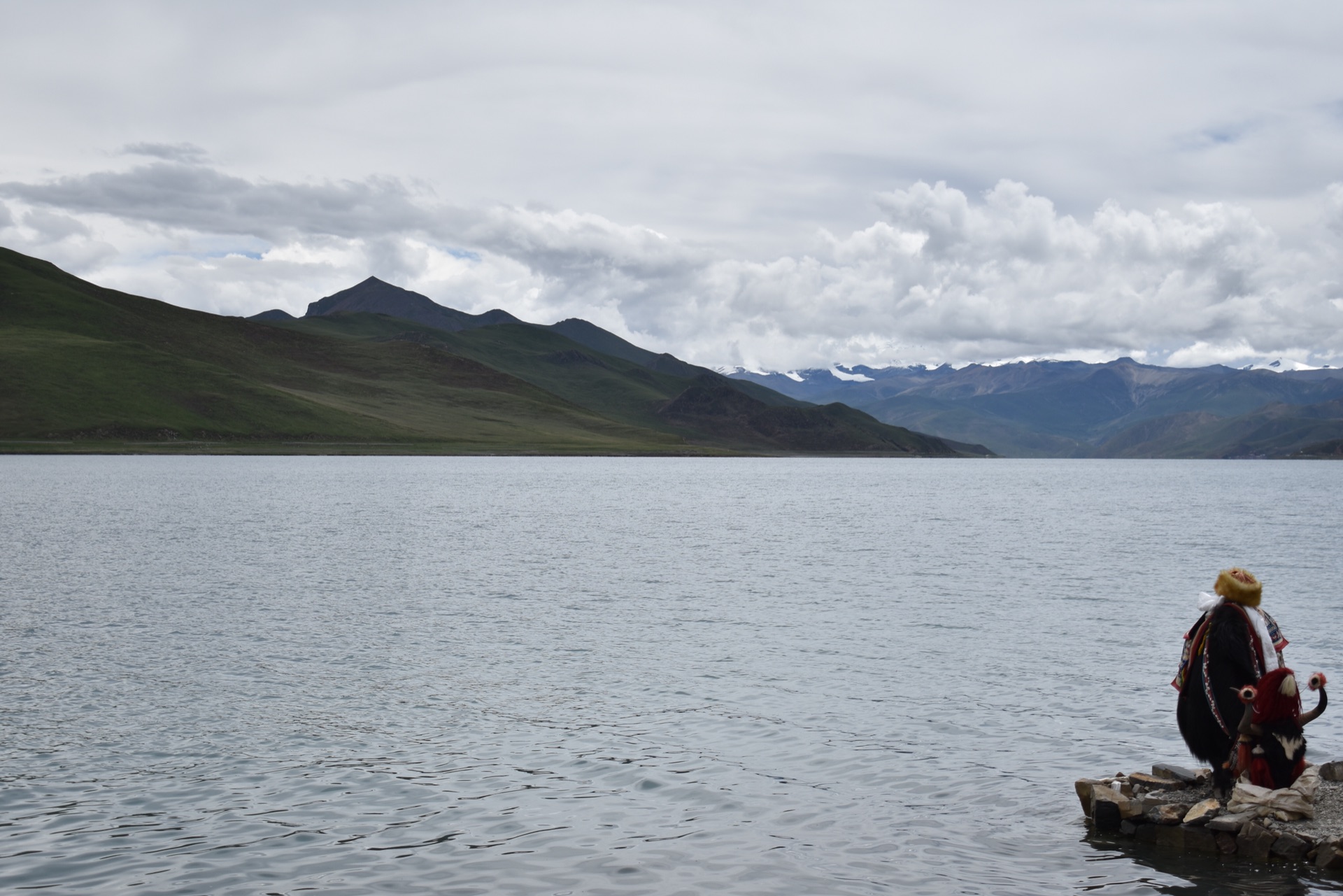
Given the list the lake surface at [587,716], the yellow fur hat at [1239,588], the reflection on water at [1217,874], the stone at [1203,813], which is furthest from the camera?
the stone at [1203,813]

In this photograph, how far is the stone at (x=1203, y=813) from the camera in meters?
16.8

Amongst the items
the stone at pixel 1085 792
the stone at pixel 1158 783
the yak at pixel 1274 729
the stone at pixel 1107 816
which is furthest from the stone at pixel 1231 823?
the stone at pixel 1085 792

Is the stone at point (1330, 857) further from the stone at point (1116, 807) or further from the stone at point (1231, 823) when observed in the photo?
the stone at point (1116, 807)

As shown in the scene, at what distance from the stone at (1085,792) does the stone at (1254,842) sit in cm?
239

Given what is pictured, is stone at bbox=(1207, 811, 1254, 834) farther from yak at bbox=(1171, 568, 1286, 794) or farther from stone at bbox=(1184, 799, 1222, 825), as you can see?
yak at bbox=(1171, 568, 1286, 794)

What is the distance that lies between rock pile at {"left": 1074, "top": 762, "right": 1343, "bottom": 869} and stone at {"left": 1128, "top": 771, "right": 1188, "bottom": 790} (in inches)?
0.5

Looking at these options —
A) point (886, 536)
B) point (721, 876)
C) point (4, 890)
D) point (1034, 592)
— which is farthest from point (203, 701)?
point (886, 536)

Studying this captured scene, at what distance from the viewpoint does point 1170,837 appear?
1705cm

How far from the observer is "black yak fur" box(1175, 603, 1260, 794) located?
647 inches

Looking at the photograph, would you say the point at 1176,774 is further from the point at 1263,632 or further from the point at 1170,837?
the point at 1263,632

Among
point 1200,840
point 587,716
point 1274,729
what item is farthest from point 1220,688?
point 587,716

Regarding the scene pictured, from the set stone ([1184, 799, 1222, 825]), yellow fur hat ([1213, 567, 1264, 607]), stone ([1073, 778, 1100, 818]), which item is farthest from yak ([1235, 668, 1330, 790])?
stone ([1073, 778, 1100, 818])

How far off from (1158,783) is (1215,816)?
1.59m

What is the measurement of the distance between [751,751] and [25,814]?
12771 millimetres
